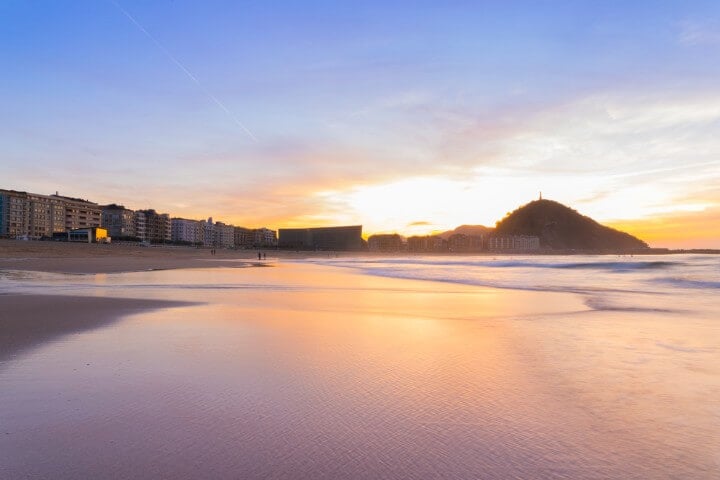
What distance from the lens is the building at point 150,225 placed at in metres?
181

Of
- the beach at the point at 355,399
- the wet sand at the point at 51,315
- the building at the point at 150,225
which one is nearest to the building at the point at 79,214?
the building at the point at 150,225

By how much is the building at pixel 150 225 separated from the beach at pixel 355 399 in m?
183

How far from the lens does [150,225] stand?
618 ft

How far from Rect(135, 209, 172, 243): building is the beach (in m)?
183

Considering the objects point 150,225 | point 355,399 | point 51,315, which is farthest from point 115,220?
point 355,399

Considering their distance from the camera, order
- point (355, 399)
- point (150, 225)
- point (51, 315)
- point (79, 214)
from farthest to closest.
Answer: point (150, 225), point (79, 214), point (51, 315), point (355, 399)

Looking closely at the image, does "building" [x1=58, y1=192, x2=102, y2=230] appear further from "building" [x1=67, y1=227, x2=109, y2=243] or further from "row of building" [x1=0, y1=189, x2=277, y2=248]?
"building" [x1=67, y1=227, x2=109, y2=243]

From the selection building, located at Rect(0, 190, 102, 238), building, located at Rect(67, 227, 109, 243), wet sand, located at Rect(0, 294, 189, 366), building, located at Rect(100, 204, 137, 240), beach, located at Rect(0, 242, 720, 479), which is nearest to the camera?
beach, located at Rect(0, 242, 720, 479)

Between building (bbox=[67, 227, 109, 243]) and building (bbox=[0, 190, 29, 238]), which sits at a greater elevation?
building (bbox=[0, 190, 29, 238])

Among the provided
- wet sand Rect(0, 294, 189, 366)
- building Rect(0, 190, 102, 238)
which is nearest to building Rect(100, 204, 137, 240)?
building Rect(0, 190, 102, 238)

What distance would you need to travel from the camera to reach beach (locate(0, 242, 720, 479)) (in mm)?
3434

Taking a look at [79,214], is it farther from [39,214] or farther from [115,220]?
[115,220]

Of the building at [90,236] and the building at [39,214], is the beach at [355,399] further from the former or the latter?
the building at [39,214]

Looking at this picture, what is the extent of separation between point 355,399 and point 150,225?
20320 cm
